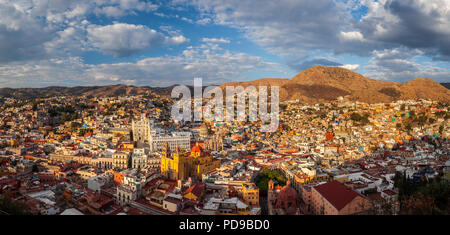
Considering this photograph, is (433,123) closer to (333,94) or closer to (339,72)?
(333,94)

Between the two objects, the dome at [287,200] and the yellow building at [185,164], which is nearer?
the dome at [287,200]

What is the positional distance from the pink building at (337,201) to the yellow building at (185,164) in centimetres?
717

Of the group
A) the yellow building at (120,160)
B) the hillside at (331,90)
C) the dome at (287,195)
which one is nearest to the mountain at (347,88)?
the hillside at (331,90)

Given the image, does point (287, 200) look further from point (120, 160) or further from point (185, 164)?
point (120, 160)

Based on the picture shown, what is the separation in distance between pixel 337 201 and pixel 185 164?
28.8 ft

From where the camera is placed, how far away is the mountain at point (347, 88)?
68250 mm

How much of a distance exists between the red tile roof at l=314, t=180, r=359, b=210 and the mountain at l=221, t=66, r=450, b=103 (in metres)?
59.2

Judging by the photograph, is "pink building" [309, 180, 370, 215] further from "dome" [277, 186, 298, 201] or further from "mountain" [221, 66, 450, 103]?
"mountain" [221, 66, 450, 103]

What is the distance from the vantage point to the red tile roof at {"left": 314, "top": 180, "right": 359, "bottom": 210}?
1116 centimetres

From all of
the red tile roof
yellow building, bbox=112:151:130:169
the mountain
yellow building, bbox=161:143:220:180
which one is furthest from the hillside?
yellow building, bbox=112:151:130:169

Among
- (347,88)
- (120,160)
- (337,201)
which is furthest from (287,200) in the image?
(347,88)

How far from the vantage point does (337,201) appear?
37.4 feet

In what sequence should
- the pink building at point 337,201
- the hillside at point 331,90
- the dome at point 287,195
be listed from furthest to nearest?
the hillside at point 331,90
the dome at point 287,195
the pink building at point 337,201

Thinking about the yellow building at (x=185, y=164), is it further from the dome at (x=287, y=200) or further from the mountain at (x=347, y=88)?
the mountain at (x=347, y=88)
